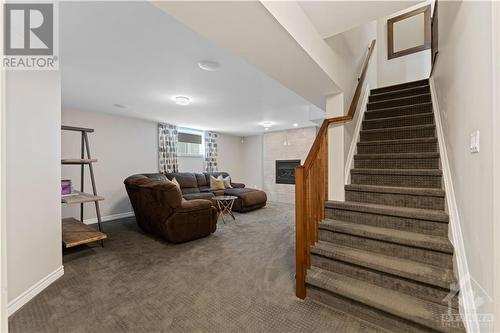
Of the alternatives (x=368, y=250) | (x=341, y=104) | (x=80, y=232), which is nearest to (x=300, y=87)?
(x=341, y=104)

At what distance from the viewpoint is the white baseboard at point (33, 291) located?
1.65 m

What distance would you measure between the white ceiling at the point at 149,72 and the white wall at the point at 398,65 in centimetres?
178

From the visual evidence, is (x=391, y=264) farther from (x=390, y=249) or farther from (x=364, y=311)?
(x=364, y=311)

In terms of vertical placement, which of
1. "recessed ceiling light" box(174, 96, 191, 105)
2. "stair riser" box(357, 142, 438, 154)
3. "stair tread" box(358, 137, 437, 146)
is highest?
"recessed ceiling light" box(174, 96, 191, 105)

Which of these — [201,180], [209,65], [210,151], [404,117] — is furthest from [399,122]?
[210,151]

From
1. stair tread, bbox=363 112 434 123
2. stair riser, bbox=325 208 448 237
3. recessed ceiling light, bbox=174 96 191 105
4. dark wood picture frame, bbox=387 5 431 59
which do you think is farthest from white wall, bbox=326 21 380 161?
recessed ceiling light, bbox=174 96 191 105

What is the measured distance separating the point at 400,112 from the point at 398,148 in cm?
74

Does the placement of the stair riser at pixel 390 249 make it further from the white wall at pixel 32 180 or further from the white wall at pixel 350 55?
the white wall at pixel 32 180

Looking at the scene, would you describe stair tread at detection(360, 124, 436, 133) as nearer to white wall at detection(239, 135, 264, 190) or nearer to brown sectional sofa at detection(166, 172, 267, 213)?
brown sectional sofa at detection(166, 172, 267, 213)

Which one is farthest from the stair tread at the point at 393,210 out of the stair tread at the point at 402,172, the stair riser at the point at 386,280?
the stair riser at the point at 386,280

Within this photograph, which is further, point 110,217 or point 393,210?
point 110,217

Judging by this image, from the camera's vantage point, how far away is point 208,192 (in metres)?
5.44

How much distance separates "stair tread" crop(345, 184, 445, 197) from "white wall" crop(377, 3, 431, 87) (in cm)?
349

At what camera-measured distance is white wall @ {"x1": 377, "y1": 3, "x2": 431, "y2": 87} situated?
4.29 metres
